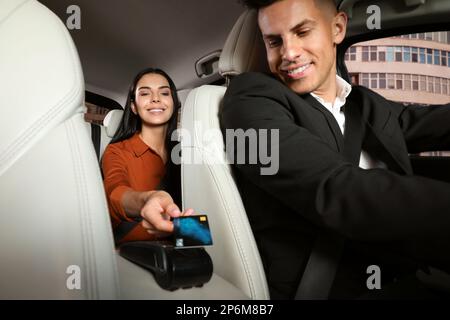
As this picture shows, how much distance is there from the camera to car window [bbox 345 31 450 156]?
1344mm

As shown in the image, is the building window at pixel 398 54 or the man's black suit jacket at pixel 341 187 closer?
the man's black suit jacket at pixel 341 187

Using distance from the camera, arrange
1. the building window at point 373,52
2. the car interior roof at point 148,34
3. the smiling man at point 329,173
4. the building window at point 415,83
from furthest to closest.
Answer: the car interior roof at point 148,34
the building window at point 373,52
the building window at point 415,83
the smiling man at point 329,173

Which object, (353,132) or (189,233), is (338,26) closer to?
(353,132)

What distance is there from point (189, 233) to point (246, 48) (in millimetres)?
644

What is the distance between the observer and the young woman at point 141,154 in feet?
4.58

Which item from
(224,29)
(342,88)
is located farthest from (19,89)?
(224,29)

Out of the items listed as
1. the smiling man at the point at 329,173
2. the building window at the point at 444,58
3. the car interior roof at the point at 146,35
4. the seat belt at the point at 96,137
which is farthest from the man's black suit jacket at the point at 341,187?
the seat belt at the point at 96,137

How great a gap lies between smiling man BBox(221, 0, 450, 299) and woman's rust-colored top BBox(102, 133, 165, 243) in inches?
25.7

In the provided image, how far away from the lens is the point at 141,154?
5.65 feet

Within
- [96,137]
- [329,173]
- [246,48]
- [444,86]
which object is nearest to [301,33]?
[246,48]

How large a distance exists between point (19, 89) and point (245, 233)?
0.57m

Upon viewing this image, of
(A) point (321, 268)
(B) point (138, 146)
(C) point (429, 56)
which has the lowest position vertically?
(A) point (321, 268)

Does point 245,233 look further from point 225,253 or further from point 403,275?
point 403,275

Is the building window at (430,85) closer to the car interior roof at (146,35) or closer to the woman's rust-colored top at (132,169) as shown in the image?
the car interior roof at (146,35)
